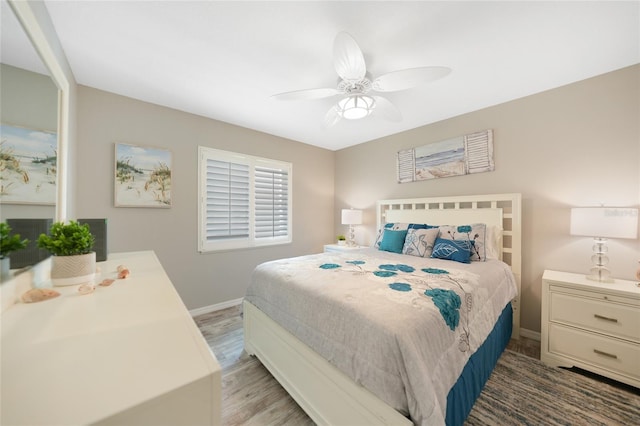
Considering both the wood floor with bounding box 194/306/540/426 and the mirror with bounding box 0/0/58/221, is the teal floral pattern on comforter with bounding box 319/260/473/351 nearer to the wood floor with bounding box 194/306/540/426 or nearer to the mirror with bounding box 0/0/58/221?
the wood floor with bounding box 194/306/540/426

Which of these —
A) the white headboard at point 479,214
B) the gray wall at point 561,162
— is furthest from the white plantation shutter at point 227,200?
the gray wall at point 561,162

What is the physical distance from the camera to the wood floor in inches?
58.4

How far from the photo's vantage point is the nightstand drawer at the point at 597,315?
1.68 meters

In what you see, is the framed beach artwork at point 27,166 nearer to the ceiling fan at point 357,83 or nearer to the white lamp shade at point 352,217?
the ceiling fan at point 357,83

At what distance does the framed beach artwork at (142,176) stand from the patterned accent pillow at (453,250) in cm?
300

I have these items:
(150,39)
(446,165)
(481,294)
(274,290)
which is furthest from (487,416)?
(150,39)

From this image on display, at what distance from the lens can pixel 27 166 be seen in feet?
3.03

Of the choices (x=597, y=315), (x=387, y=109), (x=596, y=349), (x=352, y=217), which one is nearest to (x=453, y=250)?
(x=597, y=315)

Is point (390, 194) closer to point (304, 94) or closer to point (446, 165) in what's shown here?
point (446, 165)

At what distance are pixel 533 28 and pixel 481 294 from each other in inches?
72.1

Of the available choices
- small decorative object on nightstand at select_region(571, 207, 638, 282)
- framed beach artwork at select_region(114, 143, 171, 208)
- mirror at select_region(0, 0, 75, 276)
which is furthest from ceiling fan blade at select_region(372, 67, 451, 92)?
framed beach artwork at select_region(114, 143, 171, 208)

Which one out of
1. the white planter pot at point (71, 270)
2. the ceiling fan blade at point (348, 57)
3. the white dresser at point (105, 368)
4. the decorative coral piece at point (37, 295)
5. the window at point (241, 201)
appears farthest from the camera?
the window at point (241, 201)

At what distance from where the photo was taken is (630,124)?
6.46 feet

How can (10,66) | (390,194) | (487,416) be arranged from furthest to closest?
(390,194), (487,416), (10,66)
